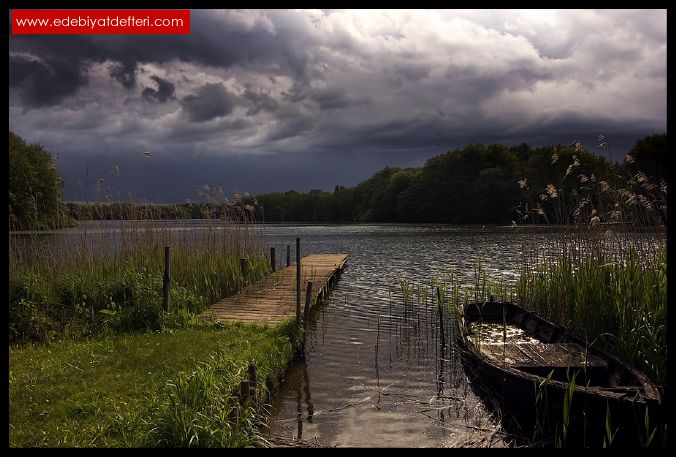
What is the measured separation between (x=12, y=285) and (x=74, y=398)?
626cm

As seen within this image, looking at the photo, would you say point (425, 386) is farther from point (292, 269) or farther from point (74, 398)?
point (292, 269)

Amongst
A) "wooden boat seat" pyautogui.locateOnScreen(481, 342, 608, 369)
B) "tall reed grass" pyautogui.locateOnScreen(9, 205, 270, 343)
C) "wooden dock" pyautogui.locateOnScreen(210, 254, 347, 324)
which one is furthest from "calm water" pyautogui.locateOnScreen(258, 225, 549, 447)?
"tall reed grass" pyautogui.locateOnScreen(9, 205, 270, 343)

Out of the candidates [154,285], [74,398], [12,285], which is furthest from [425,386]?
[12,285]

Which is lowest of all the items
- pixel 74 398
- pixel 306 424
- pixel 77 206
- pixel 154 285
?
pixel 306 424

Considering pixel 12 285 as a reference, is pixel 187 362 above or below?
below

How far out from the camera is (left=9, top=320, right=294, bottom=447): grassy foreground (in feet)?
18.7

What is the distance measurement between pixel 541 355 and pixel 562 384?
8.14 feet

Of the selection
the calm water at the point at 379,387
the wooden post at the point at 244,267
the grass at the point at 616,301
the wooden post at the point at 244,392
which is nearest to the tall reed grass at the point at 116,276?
the wooden post at the point at 244,267

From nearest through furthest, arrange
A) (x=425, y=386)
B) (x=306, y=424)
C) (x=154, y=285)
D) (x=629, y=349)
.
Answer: (x=306, y=424) → (x=629, y=349) → (x=425, y=386) → (x=154, y=285)

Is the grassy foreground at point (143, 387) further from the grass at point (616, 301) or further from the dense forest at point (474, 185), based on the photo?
the dense forest at point (474, 185)

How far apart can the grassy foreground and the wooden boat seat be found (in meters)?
4.42

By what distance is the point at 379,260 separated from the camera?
107 feet

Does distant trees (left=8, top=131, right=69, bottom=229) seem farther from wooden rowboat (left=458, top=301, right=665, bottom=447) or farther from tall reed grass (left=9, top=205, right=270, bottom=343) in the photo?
wooden rowboat (left=458, top=301, right=665, bottom=447)

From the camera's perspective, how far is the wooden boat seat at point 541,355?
27.9 ft
